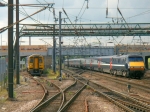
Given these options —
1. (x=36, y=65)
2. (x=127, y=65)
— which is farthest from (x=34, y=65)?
(x=127, y=65)

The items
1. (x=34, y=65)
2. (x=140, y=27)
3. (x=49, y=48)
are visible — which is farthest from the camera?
(x=49, y=48)

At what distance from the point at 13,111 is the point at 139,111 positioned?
5.13 meters

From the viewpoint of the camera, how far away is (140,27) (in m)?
46.0

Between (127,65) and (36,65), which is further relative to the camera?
(36,65)

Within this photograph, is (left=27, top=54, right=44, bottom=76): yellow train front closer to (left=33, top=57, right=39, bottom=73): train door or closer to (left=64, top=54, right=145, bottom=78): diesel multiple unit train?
(left=33, top=57, right=39, bottom=73): train door

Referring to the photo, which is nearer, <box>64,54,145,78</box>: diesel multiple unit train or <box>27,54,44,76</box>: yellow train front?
<box>64,54,145,78</box>: diesel multiple unit train

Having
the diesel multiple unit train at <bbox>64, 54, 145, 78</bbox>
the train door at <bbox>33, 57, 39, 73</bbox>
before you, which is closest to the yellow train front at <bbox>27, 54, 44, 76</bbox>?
the train door at <bbox>33, 57, 39, 73</bbox>

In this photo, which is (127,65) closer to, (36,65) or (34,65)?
(36,65)

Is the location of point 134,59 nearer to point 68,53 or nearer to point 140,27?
point 140,27

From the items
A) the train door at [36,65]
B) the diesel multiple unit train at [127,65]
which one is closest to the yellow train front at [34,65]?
the train door at [36,65]

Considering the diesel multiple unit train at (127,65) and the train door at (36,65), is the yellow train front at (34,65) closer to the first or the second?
the train door at (36,65)

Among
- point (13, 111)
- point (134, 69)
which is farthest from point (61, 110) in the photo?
point (134, 69)

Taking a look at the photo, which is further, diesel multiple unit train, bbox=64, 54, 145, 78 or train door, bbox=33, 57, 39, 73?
train door, bbox=33, 57, 39, 73

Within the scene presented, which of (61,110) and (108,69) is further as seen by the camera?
(108,69)
